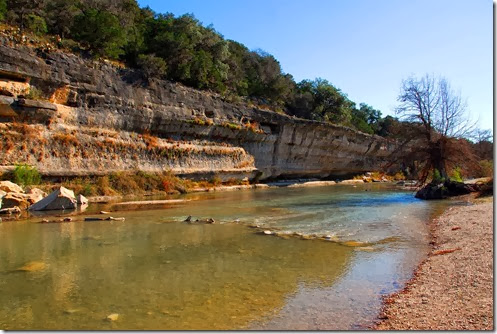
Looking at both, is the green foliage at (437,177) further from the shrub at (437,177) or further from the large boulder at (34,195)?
the large boulder at (34,195)

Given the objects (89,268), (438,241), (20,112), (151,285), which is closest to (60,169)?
(20,112)

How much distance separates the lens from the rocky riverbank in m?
4.25

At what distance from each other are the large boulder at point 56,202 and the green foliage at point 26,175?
136 inches

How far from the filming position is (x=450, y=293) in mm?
5156

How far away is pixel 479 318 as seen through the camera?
414 centimetres

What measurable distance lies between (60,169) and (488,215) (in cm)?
1966

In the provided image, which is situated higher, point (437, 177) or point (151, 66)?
point (151, 66)

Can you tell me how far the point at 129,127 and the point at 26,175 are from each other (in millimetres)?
7730

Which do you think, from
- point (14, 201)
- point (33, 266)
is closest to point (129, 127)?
point (14, 201)

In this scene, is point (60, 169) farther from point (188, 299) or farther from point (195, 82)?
point (188, 299)

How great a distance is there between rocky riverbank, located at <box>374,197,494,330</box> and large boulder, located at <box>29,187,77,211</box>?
46.3ft

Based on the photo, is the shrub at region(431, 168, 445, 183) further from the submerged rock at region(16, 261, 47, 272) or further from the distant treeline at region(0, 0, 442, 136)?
the submerged rock at region(16, 261, 47, 272)

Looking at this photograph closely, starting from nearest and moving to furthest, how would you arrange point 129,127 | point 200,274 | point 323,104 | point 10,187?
1. point 200,274
2. point 10,187
3. point 129,127
4. point 323,104

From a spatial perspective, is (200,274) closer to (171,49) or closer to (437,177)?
(437,177)
